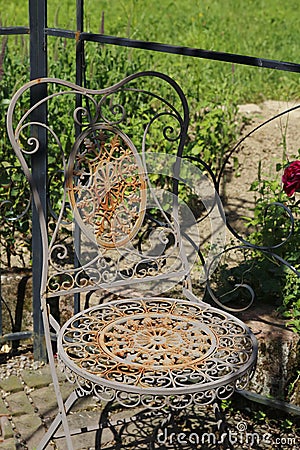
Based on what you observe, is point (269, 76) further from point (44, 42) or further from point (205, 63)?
point (44, 42)

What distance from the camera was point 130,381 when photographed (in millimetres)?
1963

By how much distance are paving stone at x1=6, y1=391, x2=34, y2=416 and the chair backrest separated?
448mm

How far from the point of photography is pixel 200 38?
Result: 15.6 ft

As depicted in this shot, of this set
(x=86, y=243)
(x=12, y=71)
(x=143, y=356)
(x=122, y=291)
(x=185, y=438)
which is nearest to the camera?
(x=143, y=356)

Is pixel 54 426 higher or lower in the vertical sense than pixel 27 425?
higher

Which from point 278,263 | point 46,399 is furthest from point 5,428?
point 278,263

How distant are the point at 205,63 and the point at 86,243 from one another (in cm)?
274

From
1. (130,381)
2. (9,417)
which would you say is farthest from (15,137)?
(9,417)

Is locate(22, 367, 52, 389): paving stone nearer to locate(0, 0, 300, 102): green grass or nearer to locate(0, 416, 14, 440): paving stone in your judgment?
locate(0, 416, 14, 440): paving stone

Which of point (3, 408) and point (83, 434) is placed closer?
point (83, 434)

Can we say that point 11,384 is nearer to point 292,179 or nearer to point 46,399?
point 46,399

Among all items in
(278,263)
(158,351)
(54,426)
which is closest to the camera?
(158,351)

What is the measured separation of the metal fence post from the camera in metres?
2.59

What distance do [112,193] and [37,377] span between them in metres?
0.84
